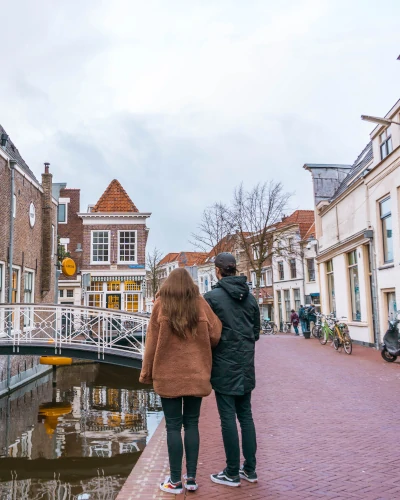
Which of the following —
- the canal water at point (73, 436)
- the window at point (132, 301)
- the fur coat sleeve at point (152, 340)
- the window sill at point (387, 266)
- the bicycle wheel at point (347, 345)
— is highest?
the window sill at point (387, 266)

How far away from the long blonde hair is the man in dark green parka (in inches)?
11.1

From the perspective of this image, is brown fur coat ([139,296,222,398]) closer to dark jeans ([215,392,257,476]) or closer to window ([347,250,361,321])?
dark jeans ([215,392,257,476])

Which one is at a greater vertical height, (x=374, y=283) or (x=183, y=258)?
(x=183, y=258)

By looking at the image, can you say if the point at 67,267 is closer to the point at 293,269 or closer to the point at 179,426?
the point at 179,426

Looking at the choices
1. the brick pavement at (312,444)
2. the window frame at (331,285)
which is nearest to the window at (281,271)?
the window frame at (331,285)

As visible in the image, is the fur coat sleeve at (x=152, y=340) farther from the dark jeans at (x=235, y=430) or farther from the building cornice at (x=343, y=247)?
the building cornice at (x=343, y=247)

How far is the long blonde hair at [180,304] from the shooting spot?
338 centimetres

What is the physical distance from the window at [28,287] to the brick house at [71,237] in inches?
544

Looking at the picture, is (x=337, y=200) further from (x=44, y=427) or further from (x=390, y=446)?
(x=390, y=446)

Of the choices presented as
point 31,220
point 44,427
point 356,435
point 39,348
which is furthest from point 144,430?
point 31,220

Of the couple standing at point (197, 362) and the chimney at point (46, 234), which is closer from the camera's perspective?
the couple standing at point (197, 362)

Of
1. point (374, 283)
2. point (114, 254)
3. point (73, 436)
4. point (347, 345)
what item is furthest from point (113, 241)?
point (73, 436)

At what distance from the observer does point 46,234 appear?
18.5 m

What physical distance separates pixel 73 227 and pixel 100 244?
9.28 feet
